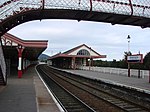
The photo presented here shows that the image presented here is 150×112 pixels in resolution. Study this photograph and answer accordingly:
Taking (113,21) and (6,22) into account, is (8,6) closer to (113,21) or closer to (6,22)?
(6,22)

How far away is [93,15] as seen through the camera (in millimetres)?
15547

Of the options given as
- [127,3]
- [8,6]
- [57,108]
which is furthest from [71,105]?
[8,6]

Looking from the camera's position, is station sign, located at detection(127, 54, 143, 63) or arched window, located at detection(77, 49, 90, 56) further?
arched window, located at detection(77, 49, 90, 56)

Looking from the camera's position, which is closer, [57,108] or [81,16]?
[57,108]

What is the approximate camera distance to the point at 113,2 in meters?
14.7

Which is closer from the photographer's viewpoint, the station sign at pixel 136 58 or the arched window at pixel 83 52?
the station sign at pixel 136 58

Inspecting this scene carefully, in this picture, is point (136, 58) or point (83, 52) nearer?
point (136, 58)

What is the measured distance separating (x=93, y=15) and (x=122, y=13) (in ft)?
5.23

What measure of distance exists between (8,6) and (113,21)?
626 centimetres

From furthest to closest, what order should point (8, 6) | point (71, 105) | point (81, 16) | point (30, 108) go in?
point (8, 6) < point (81, 16) < point (71, 105) < point (30, 108)

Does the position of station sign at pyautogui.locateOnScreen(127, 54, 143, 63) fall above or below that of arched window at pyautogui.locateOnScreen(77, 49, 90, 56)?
below

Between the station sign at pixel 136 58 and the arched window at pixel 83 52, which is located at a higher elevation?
the arched window at pixel 83 52

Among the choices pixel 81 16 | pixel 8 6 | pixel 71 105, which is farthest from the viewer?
pixel 8 6

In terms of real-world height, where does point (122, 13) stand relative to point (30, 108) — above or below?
above
